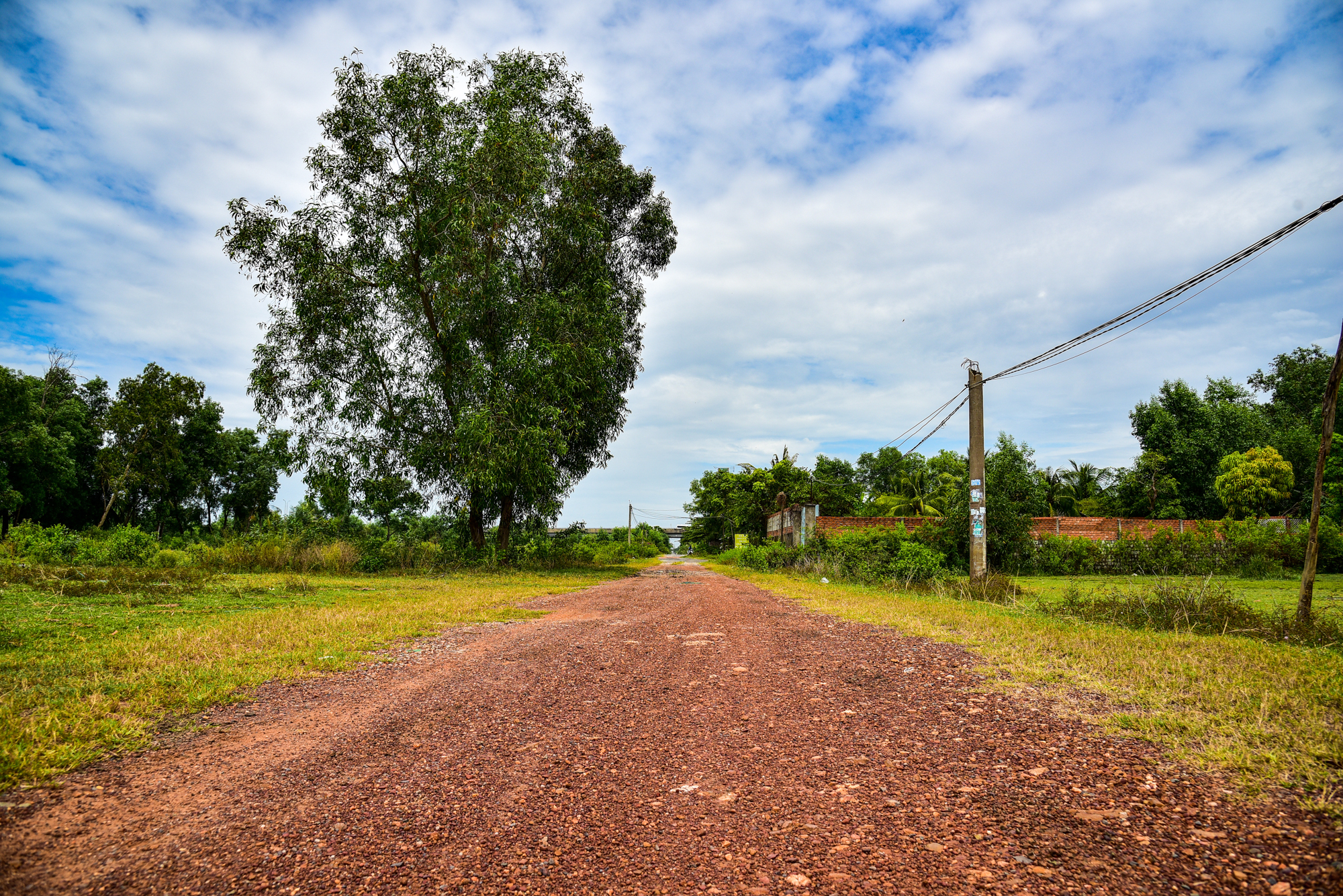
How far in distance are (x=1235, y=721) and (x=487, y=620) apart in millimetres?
7756

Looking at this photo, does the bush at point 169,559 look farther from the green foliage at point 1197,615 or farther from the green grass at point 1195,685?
the green foliage at point 1197,615

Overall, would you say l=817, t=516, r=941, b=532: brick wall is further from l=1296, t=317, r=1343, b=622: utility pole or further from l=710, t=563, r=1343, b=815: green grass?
l=1296, t=317, r=1343, b=622: utility pole

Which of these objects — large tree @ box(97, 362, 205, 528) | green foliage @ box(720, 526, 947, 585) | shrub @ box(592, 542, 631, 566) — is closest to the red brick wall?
green foliage @ box(720, 526, 947, 585)

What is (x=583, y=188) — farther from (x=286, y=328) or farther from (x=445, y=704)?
(x=445, y=704)

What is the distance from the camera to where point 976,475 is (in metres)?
13.2

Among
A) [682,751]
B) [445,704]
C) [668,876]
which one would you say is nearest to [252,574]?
[445,704]

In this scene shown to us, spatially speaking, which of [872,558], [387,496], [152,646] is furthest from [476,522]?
[152,646]

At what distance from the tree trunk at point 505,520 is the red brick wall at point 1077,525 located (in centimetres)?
1183

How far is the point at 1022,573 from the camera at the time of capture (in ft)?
63.6

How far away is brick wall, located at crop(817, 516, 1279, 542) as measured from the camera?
2439cm

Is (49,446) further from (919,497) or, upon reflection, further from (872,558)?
(919,497)

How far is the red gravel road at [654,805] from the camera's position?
6.95 feet

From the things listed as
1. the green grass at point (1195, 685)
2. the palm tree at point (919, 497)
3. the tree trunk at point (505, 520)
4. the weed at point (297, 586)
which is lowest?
the weed at point (297, 586)

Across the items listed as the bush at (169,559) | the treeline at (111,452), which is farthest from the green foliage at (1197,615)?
the treeline at (111,452)
